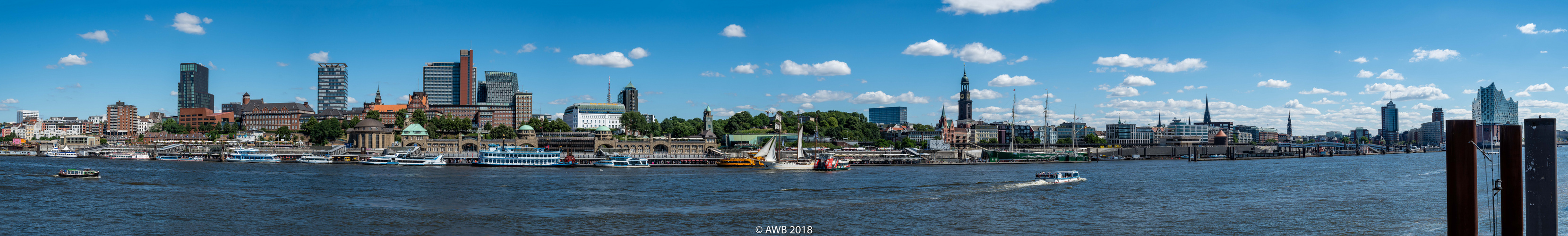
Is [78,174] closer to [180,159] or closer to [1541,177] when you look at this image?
[180,159]

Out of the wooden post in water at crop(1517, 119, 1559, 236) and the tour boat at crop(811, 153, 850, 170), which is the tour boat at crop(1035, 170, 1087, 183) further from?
the wooden post in water at crop(1517, 119, 1559, 236)

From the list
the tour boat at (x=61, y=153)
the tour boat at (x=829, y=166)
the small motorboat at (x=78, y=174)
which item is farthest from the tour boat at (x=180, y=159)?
the tour boat at (x=829, y=166)

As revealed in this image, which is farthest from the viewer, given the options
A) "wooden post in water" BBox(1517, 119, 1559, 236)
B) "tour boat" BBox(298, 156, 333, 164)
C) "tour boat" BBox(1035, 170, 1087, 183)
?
"tour boat" BBox(298, 156, 333, 164)

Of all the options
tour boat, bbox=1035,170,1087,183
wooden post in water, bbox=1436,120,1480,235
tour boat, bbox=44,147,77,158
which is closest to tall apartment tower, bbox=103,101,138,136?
tour boat, bbox=44,147,77,158

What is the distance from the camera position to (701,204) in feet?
122

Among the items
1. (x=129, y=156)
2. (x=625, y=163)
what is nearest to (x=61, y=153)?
(x=129, y=156)

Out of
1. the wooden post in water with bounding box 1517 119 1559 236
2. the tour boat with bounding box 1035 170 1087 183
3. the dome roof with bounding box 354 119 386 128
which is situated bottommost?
the tour boat with bounding box 1035 170 1087 183

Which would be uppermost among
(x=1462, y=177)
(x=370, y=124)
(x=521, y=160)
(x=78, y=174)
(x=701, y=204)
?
(x=370, y=124)

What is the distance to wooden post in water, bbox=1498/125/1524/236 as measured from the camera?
36.4 ft

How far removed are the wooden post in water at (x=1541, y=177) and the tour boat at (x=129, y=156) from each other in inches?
4608

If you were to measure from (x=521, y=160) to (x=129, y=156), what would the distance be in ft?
180

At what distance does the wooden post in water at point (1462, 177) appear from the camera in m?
11.1

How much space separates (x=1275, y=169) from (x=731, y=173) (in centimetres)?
5107

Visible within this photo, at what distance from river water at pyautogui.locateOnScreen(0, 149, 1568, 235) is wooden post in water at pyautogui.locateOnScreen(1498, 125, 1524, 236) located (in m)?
16.4
